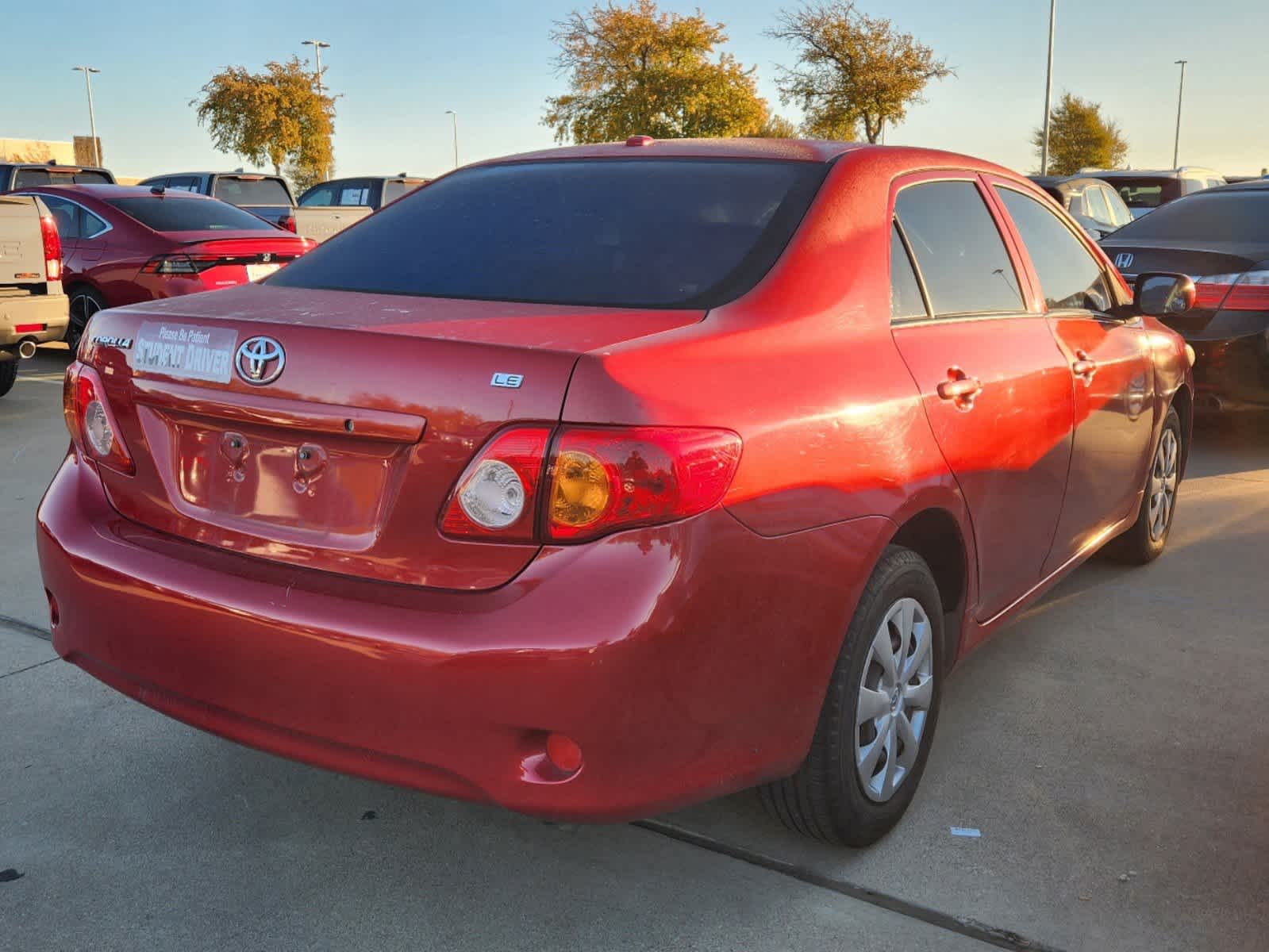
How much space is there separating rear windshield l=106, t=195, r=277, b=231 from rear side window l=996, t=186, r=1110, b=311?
8.05 m

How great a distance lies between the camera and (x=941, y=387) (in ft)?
9.18

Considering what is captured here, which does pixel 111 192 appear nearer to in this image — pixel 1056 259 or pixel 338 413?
pixel 1056 259

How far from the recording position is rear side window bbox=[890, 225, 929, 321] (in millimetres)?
2816

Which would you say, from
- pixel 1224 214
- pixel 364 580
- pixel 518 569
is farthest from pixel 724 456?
pixel 1224 214

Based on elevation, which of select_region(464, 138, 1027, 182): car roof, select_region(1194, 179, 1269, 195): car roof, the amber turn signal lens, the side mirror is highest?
select_region(464, 138, 1027, 182): car roof

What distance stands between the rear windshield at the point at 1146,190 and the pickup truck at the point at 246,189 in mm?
11308

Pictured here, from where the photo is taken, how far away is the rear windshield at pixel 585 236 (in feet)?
8.57

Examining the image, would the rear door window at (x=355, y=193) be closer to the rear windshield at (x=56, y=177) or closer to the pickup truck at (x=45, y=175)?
the pickup truck at (x=45, y=175)

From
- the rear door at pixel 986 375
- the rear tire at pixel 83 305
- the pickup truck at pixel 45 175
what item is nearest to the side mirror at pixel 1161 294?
the rear door at pixel 986 375

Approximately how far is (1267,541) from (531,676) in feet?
14.0

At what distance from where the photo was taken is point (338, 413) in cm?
221

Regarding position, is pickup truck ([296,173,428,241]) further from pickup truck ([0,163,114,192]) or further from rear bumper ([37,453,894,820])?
rear bumper ([37,453,894,820])

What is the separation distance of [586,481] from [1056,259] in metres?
2.42

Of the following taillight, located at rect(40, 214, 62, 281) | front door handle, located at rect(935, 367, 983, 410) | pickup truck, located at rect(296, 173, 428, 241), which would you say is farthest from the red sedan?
front door handle, located at rect(935, 367, 983, 410)
